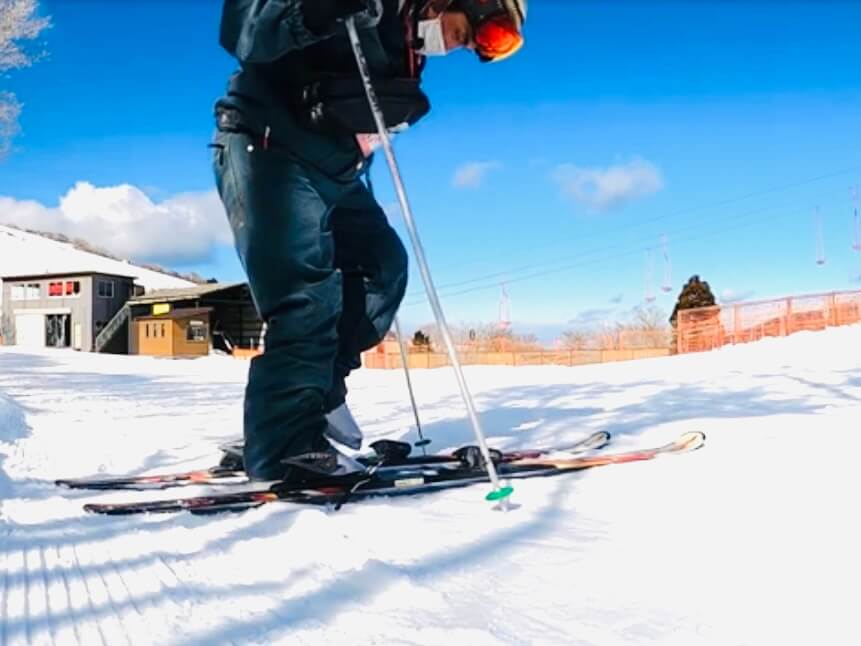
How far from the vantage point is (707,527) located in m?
1.26

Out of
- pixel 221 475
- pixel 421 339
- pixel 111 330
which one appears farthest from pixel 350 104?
pixel 111 330

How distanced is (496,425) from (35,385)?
25.4ft

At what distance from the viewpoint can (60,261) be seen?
4572 centimetres

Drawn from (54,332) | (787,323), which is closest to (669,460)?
(787,323)

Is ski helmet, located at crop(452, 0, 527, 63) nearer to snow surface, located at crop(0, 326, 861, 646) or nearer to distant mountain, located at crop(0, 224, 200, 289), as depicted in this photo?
snow surface, located at crop(0, 326, 861, 646)

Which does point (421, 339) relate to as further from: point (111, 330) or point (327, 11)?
point (327, 11)

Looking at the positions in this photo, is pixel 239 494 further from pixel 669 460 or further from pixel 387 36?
pixel 387 36

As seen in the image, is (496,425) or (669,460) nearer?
(669,460)

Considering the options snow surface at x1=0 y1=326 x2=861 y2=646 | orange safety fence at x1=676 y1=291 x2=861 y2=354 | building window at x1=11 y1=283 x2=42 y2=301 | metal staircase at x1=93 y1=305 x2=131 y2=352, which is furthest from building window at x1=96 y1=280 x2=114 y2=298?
snow surface at x1=0 y1=326 x2=861 y2=646

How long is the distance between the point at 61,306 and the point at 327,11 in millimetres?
36404

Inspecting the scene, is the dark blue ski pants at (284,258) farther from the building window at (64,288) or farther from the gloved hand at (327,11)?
the building window at (64,288)

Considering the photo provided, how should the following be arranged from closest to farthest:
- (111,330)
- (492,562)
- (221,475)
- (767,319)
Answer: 1. (492,562)
2. (221,475)
3. (767,319)
4. (111,330)

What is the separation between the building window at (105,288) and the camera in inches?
1282

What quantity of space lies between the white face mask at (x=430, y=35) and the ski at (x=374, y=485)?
4.26 feet
